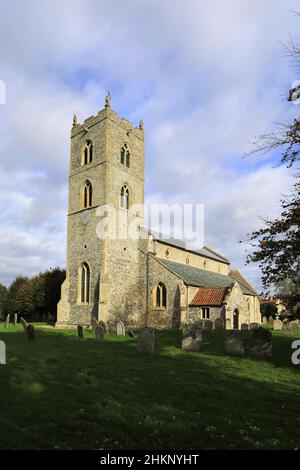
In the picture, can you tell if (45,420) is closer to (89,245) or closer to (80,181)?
(89,245)

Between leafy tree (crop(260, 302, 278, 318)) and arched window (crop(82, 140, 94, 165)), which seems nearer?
arched window (crop(82, 140, 94, 165))

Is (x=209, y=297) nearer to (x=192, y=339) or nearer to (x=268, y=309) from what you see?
(x=192, y=339)

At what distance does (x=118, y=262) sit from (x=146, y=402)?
22081 millimetres

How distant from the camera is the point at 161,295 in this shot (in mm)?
28609

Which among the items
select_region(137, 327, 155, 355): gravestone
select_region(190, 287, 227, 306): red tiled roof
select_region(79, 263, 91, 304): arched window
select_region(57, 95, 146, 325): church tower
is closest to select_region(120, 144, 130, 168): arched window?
select_region(57, 95, 146, 325): church tower

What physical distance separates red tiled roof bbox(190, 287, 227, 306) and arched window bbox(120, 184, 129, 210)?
953 centimetres

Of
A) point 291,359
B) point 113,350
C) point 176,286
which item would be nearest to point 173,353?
point 113,350

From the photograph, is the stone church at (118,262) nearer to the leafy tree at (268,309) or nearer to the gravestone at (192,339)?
the gravestone at (192,339)

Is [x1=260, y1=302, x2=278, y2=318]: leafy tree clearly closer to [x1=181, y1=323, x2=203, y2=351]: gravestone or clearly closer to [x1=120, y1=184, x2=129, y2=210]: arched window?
[x1=120, y1=184, x2=129, y2=210]: arched window

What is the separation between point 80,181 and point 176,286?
12.4 metres

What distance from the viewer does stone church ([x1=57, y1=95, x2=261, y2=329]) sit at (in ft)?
90.2

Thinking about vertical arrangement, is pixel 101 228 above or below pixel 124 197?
below

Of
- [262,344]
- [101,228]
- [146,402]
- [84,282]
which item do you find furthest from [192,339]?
[84,282]

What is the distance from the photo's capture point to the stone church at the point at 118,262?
27484 millimetres
